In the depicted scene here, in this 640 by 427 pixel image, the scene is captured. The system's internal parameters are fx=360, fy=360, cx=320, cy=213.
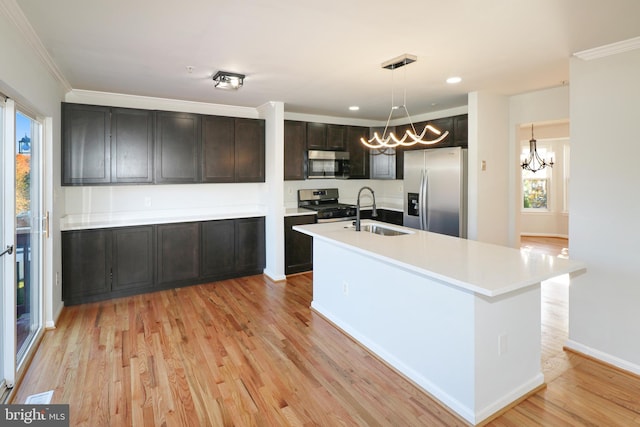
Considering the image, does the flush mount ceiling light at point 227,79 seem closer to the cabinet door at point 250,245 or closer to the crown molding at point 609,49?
the cabinet door at point 250,245

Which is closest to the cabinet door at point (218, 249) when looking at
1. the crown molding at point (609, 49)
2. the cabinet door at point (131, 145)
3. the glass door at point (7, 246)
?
the cabinet door at point (131, 145)

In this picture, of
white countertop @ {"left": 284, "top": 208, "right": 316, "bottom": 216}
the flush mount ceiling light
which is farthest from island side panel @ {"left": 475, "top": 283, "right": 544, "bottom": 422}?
white countertop @ {"left": 284, "top": 208, "right": 316, "bottom": 216}

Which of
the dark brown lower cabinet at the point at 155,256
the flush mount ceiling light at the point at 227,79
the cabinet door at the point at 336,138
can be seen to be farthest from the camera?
the cabinet door at the point at 336,138

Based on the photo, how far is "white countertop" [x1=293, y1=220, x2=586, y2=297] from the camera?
1.98m

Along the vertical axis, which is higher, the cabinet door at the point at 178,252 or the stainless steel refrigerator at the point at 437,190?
the stainless steel refrigerator at the point at 437,190

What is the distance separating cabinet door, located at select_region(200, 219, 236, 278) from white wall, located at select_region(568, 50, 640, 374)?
3990mm

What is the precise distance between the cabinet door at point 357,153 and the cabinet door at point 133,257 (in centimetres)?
331

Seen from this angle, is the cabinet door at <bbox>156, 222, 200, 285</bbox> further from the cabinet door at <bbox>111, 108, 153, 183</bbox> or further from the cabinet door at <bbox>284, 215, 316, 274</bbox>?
the cabinet door at <bbox>284, 215, 316, 274</bbox>

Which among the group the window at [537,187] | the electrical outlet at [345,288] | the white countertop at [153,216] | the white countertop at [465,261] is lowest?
the electrical outlet at [345,288]

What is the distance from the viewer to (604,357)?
9.46 ft

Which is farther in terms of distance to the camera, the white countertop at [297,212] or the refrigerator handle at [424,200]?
the white countertop at [297,212]

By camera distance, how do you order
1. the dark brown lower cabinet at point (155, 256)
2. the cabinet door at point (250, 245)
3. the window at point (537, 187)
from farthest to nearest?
the window at point (537, 187)
the cabinet door at point (250, 245)
the dark brown lower cabinet at point (155, 256)

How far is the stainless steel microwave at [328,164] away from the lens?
18.7ft

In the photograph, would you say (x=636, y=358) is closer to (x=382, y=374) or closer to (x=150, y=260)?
(x=382, y=374)
